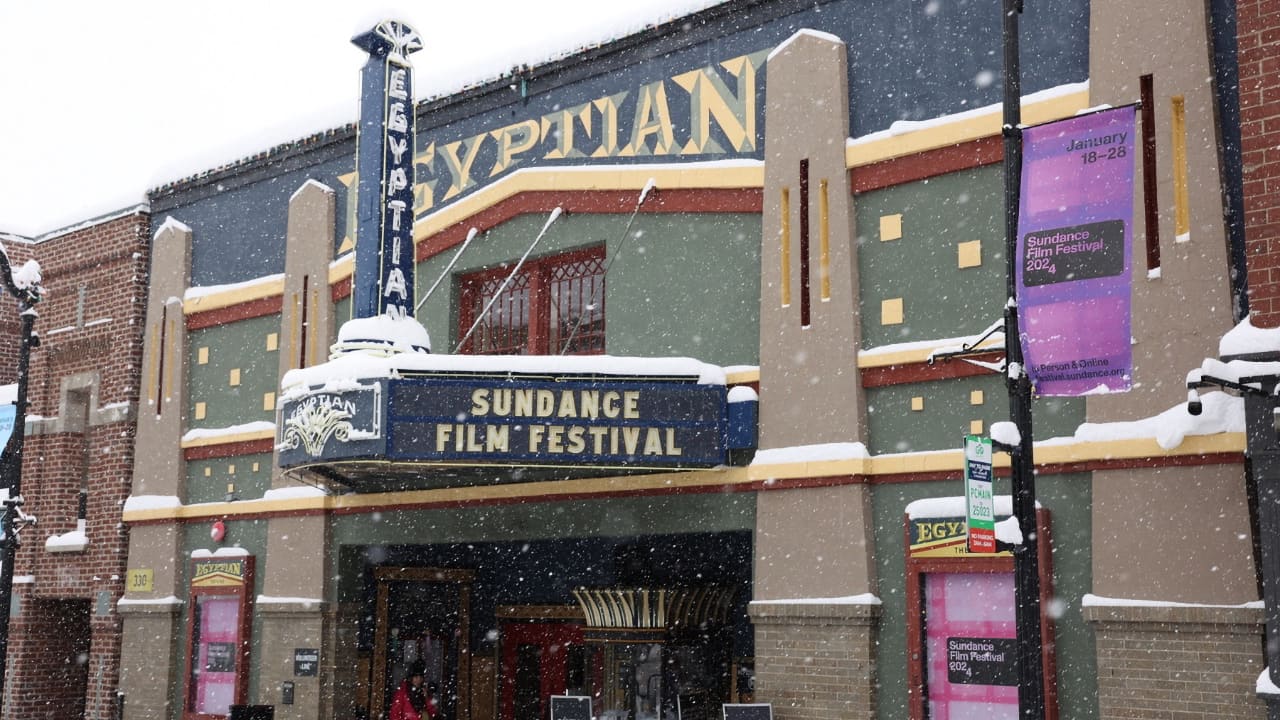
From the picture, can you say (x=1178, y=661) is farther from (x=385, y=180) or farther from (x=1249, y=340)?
(x=385, y=180)

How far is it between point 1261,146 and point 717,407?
594 centimetres

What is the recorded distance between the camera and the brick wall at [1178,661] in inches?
421

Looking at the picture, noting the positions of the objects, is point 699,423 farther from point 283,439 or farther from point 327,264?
point 327,264

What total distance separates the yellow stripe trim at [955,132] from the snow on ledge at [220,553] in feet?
35.6

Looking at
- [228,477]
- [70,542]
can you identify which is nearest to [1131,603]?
[228,477]

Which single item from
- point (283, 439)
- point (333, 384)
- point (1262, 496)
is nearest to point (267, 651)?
point (283, 439)

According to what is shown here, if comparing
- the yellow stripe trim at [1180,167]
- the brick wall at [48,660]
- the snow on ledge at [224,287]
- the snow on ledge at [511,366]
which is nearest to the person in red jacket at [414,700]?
the snow on ledge at [511,366]

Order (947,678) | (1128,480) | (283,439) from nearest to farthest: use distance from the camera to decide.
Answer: (1128,480) < (947,678) < (283,439)

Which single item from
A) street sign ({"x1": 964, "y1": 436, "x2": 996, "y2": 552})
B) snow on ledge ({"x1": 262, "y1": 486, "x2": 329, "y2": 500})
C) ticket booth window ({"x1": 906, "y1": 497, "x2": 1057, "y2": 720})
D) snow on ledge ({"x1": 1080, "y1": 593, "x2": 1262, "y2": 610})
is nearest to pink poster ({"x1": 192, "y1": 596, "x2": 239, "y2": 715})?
snow on ledge ({"x1": 262, "y1": 486, "x2": 329, "y2": 500})

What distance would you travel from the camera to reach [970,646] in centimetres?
1240

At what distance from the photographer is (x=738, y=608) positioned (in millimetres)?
17156

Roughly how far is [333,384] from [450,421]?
1.35m

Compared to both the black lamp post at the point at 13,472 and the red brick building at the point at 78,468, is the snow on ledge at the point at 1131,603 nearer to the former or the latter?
the black lamp post at the point at 13,472

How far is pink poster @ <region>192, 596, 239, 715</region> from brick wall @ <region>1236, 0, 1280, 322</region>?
48.0ft
